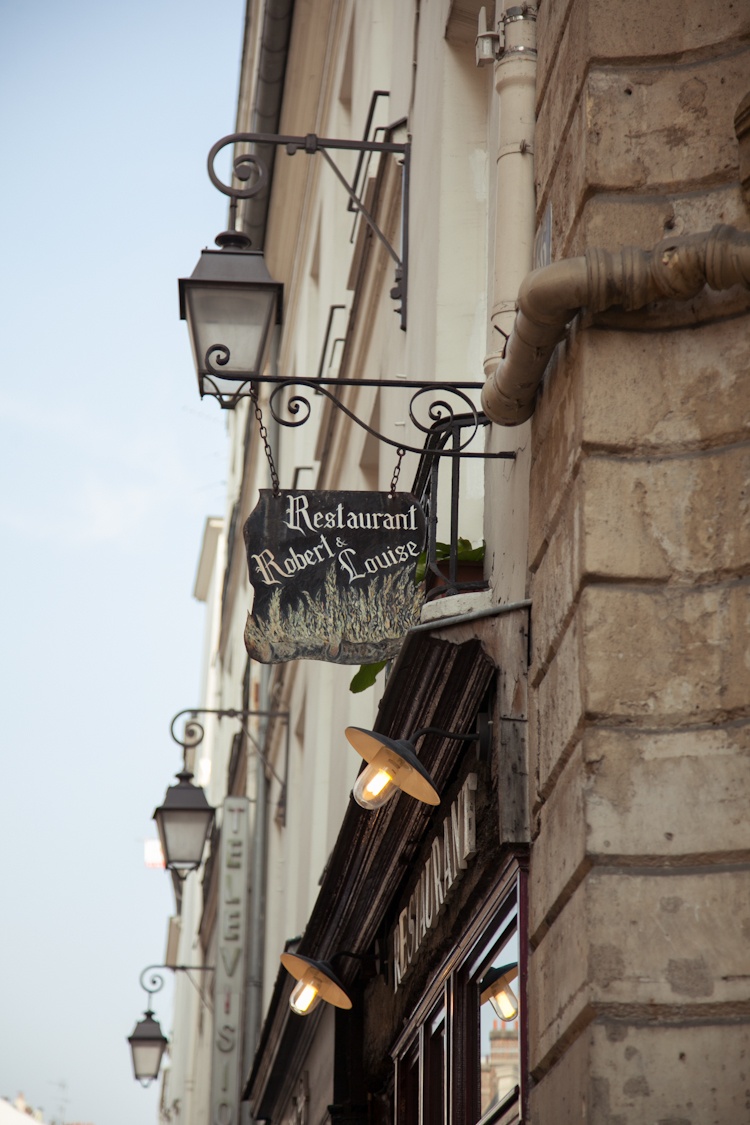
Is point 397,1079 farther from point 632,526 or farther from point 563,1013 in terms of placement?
point 632,526

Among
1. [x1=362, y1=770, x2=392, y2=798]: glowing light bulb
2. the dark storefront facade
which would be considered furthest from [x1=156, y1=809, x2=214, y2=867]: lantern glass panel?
[x1=362, y1=770, x2=392, y2=798]: glowing light bulb

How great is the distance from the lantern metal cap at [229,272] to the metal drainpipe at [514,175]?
1.44 m

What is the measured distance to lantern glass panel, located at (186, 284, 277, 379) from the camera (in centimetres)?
673

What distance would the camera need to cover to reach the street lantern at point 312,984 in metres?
7.99

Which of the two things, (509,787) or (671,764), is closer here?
(671,764)

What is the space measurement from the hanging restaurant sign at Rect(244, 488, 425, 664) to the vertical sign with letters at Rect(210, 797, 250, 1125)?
11.8 meters

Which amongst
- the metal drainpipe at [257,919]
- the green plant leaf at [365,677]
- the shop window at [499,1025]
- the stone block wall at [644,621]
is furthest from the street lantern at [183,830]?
the stone block wall at [644,621]

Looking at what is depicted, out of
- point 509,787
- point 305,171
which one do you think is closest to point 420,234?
point 509,787

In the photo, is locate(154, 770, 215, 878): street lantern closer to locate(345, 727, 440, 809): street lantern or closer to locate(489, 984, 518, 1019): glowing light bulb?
locate(489, 984, 518, 1019): glowing light bulb

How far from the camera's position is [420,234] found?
8.64 m

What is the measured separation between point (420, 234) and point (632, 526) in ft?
15.0

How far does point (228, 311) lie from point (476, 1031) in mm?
3267

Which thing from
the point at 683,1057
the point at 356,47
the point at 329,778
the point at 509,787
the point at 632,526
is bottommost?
the point at 683,1057

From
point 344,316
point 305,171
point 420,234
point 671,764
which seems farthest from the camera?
point 305,171
